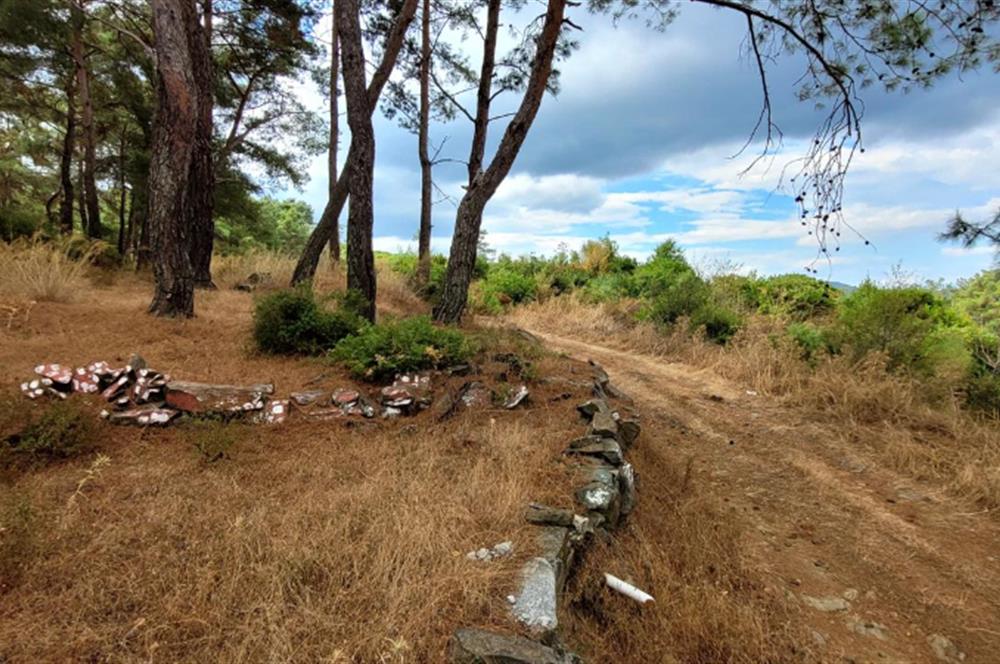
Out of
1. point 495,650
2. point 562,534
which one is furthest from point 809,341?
point 495,650

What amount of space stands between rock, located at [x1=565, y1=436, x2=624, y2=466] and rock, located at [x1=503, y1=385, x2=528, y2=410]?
77cm

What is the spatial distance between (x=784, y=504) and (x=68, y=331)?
239 inches

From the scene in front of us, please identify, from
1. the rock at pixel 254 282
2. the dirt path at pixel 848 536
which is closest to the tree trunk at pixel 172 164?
the rock at pixel 254 282

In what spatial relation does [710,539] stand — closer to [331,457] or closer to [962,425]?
[331,457]

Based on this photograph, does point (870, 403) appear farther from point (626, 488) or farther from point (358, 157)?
point (358, 157)

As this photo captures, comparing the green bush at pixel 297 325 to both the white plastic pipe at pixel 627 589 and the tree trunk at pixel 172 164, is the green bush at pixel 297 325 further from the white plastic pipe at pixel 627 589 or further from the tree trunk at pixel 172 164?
the white plastic pipe at pixel 627 589

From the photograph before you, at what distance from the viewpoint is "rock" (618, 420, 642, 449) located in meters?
3.88

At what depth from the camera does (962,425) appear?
468 cm

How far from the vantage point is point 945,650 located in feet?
7.89

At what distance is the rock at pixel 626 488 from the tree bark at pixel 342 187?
5253 mm

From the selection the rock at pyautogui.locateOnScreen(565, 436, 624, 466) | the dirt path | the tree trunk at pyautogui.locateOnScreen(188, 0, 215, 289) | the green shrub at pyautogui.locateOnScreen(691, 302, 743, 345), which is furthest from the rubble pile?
the green shrub at pyautogui.locateOnScreen(691, 302, 743, 345)

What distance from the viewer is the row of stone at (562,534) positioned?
162 centimetres

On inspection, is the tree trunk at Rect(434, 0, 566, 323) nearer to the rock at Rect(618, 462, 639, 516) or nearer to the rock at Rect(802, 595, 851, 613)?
the rock at Rect(618, 462, 639, 516)

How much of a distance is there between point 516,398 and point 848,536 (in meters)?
2.42
